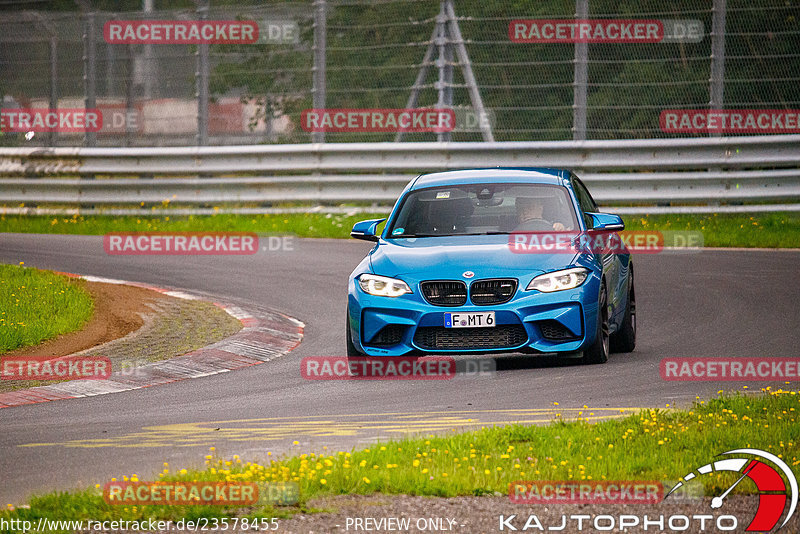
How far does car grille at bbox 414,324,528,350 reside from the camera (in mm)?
9602

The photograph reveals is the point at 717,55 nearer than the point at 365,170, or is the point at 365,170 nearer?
the point at 717,55

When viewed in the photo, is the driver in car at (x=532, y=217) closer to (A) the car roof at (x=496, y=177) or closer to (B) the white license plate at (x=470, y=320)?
Result: (A) the car roof at (x=496, y=177)

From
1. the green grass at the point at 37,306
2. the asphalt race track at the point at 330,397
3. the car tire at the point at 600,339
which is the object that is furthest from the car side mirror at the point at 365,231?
the green grass at the point at 37,306

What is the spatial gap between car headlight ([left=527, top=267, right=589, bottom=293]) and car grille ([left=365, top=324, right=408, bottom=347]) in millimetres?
1006

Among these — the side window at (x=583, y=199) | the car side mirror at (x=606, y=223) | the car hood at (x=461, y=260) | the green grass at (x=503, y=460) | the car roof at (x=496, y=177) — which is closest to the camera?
the green grass at (x=503, y=460)

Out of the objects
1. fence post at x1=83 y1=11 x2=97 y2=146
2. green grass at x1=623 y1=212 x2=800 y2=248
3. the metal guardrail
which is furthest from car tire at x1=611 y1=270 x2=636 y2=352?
fence post at x1=83 y1=11 x2=97 y2=146

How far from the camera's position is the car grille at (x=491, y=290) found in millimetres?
9625

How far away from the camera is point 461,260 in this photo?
386 inches

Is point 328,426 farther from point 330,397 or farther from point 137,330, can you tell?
point 137,330

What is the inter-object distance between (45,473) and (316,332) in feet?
18.0

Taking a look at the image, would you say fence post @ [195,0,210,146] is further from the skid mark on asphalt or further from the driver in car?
the skid mark on asphalt

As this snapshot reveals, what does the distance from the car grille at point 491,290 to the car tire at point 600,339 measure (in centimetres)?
69

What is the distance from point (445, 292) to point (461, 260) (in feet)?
0.95

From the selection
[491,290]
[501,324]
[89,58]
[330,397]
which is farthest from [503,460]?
[89,58]
